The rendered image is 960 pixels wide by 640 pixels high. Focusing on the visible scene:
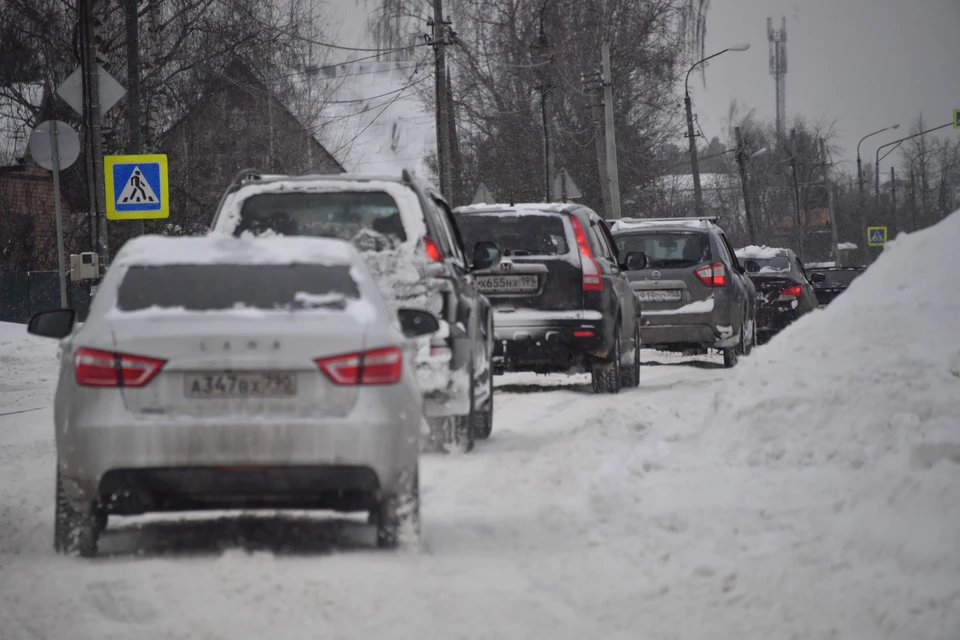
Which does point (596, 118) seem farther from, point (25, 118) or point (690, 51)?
point (25, 118)

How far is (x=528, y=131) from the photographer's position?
46.0m

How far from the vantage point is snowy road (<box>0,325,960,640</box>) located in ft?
16.3

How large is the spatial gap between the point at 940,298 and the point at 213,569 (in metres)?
4.81

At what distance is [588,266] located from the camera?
13367 millimetres

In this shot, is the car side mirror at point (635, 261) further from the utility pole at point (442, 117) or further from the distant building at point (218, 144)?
the distant building at point (218, 144)

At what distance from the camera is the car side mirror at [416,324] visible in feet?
22.7

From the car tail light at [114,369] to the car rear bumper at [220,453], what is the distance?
0.08 meters

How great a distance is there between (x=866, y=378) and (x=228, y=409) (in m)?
3.63

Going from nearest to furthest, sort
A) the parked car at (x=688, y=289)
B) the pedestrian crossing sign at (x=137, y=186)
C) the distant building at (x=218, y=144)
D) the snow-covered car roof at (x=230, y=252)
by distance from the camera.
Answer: the snow-covered car roof at (x=230, y=252) < the parked car at (x=688, y=289) < the pedestrian crossing sign at (x=137, y=186) < the distant building at (x=218, y=144)

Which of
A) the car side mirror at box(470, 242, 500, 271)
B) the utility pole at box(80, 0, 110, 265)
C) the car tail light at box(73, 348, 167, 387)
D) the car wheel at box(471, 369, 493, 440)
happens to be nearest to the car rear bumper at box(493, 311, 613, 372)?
the car wheel at box(471, 369, 493, 440)

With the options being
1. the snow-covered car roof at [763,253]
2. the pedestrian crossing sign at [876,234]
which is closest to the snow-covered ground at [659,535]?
the snow-covered car roof at [763,253]

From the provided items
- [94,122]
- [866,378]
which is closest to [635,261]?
[866,378]

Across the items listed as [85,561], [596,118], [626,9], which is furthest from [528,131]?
[85,561]

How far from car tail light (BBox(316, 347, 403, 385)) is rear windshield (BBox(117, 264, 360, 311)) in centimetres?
28
